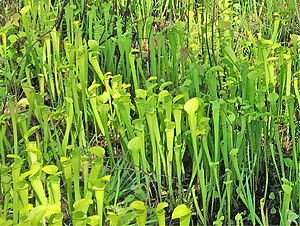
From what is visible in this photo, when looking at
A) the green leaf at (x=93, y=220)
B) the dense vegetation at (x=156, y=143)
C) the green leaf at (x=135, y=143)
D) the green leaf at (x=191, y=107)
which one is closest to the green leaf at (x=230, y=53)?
the dense vegetation at (x=156, y=143)

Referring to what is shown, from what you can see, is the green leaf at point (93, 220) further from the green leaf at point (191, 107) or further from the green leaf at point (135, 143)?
the green leaf at point (191, 107)

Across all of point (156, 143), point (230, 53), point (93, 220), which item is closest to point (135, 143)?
point (156, 143)

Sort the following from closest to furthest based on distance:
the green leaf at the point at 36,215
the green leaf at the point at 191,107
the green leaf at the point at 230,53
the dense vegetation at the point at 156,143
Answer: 1. the green leaf at the point at 36,215
2. the dense vegetation at the point at 156,143
3. the green leaf at the point at 191,107
4. the green leaf at the point at 230,53

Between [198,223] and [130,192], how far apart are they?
0.73 feet

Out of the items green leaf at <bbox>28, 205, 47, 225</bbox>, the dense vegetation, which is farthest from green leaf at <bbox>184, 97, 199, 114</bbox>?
green leaf at <bbox>28, 205, 47, 225</bbox>

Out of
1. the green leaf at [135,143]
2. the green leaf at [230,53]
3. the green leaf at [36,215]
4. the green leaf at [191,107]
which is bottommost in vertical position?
the green leaf at [36,215]

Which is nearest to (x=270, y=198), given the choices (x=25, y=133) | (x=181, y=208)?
(x=181, y=208)

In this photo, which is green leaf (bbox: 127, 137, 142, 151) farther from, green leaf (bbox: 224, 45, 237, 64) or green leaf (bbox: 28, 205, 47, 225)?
green leaf (bbox: 224, 45, 237, 64)

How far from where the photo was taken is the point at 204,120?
1.30 m

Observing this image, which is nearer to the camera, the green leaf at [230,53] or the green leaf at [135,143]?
the green leaf at [135,143]

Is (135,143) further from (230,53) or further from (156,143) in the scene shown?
(230,53)

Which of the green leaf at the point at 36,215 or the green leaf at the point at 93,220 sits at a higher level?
the green leaf at the point at 36,215

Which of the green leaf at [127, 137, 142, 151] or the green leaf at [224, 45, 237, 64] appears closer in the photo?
the green leaf at [127, 137, 142, 151]

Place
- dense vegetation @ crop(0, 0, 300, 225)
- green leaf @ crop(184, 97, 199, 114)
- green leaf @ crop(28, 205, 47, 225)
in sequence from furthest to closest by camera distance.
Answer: green leaf @ crop(184, 97, 199, 114) < dense vegetation @ crop(0, 0, 300, 225) < green leaf @ crop(28, 205, 47, 225)
